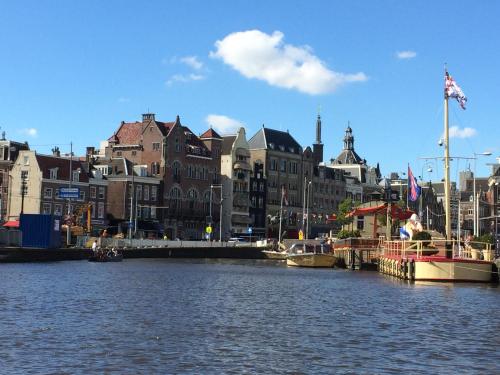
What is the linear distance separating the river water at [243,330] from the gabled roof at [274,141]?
129 metres

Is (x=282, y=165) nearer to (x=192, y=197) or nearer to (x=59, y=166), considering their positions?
(x=192, y=197)

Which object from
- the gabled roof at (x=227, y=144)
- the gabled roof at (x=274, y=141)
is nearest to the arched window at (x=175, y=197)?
the gabled roof at (x=227, y=144)

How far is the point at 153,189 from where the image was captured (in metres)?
151

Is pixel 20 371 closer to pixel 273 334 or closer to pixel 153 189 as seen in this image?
pixel 273 334

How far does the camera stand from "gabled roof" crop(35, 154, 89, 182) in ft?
437

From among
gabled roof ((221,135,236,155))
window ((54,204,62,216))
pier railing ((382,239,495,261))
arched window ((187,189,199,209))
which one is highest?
gabled roof ((221,135,236,155))

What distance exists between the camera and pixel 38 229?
99.8m

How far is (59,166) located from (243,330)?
361 ft

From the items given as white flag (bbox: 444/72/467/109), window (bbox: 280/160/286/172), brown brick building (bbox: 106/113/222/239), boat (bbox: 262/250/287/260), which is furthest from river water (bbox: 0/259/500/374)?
window (bbox: 280/160/286/172)

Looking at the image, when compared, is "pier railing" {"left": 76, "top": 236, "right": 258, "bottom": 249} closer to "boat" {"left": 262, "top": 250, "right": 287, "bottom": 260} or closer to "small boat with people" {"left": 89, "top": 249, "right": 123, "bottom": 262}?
"boat" {"left": 262, "top": 250, "right": 287, "bottom": 260}

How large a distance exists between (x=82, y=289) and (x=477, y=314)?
26020 millimetres

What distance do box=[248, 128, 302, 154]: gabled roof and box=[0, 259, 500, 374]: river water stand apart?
12861 cm

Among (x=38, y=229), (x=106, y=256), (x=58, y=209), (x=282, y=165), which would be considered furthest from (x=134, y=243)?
(x=282, y=165)

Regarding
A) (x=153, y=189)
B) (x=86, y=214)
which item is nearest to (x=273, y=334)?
(x=86, y=214)
